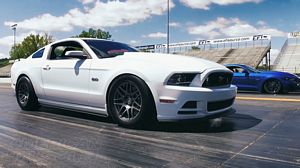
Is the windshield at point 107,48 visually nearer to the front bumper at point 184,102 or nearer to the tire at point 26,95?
the front bumper at point 184,102

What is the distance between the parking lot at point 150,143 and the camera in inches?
120

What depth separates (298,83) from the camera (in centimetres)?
1112

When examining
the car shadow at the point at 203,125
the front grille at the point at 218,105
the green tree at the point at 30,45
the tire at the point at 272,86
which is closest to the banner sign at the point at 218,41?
the green tree at the point at 30,45

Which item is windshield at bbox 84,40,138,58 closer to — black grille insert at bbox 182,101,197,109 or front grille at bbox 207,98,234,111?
black grille insert at bbox 182,101,197,109

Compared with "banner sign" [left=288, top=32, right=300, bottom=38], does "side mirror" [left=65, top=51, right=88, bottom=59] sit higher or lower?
lower

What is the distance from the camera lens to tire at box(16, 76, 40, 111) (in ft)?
20.1

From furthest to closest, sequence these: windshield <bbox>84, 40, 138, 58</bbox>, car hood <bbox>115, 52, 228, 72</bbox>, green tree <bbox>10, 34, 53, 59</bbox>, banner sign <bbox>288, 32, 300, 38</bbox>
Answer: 1. green tree <bbox>10, 34, 53, 59</bbox>
2. banner sign <bbox>288, 32, 300, 38</bbox>
3. windshield <bbox>84, 40, 138, 58</bbox>
4. car hood <bbox>115, 52, 228, 72</bbox>

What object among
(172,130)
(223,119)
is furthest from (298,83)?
(172,130)

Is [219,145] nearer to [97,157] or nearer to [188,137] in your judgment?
[188,137]

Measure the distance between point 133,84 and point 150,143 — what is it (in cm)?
100

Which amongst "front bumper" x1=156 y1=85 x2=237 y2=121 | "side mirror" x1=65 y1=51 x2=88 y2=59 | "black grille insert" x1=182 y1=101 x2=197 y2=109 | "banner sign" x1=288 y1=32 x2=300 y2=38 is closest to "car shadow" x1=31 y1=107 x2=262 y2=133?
"front bumper" x1=156 y1=85 x2=237 y2=121

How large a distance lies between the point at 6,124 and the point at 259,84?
29.5ft

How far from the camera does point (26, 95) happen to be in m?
6.25

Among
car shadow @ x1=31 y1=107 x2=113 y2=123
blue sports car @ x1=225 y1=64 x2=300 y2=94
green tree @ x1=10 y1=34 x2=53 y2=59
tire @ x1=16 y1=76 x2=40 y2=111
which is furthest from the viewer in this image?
green tree @ x1=10 y1=34 x2=53 y2=59
